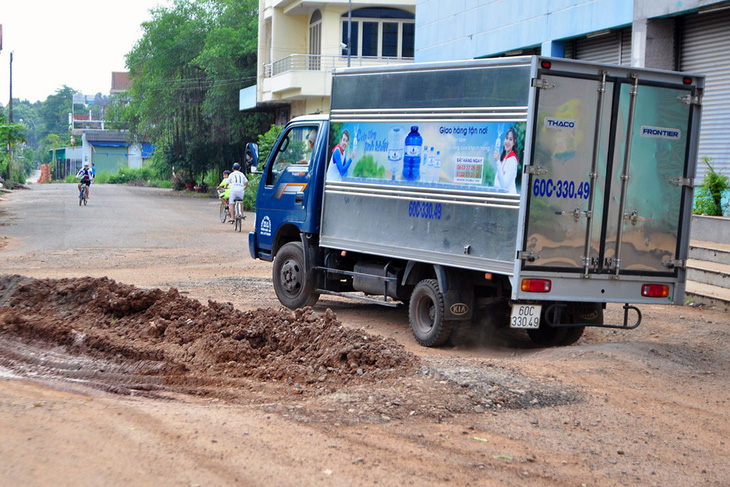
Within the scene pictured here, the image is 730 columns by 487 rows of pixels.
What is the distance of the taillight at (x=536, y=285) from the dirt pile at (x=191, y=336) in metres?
1.46

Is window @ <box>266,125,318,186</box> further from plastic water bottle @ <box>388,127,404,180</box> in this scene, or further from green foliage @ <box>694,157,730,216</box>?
green foliage @ <box>694,157,730,216</box>

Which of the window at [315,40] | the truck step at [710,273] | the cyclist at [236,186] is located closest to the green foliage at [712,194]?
the truck step at [710,273]

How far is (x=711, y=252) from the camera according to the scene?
13.4 m

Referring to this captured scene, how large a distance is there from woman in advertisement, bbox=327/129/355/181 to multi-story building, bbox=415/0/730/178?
8.09m

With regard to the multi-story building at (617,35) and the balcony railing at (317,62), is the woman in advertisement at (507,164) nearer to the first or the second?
the multi-story building at (617,35)

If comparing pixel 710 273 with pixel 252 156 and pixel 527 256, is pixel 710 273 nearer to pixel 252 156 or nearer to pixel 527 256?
pixel 527 256

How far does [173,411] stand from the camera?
19.4ft

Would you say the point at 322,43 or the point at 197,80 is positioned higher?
the point at 322,43


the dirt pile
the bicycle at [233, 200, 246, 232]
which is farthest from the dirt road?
the bicycle at [233, 200, 246, 232]

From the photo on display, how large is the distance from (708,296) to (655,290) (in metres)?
3.64

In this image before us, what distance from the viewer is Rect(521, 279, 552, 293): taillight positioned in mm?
8133

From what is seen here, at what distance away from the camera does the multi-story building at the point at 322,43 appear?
3694cm

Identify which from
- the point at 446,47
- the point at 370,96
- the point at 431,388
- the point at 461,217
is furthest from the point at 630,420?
the point at 446,47

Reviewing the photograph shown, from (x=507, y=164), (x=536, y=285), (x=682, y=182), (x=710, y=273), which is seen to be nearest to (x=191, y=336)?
(x=536, y=285)
